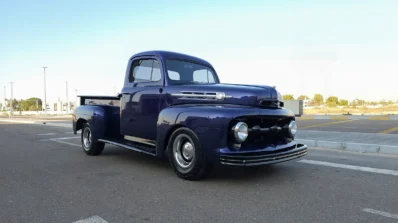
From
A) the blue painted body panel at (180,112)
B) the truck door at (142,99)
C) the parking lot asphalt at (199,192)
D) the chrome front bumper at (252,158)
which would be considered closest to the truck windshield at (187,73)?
the blue painted body panel at (180,112)

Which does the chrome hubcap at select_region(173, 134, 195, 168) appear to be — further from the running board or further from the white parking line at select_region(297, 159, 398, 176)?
the white parking line at select_region(297, 159, 398, 176)

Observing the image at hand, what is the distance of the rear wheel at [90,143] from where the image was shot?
6.48 m

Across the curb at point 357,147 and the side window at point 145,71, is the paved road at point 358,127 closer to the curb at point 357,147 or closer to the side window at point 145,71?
the curb at point 357,147

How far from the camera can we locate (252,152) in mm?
3859

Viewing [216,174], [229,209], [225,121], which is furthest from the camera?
[216,174]

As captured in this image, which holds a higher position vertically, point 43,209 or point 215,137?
point 215,137

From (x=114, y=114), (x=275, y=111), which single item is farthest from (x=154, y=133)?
(x=275, y=111)

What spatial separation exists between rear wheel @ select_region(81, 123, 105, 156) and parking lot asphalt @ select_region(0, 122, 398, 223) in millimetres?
681

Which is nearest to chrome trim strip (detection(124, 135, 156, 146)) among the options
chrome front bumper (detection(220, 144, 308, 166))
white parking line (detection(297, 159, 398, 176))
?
chrome front bumper (detection(220, 144, 308, 166))

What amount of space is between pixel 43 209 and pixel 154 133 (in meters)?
2.11

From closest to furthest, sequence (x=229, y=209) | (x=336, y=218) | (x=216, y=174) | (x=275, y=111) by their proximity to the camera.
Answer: (x=336, y=218), (x=229, y=209), (x=275, y=111), (x=216, y=174)

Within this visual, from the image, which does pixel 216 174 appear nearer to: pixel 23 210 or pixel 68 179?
pixel 68 179

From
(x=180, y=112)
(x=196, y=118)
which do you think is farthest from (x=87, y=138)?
(x=196, y=118)

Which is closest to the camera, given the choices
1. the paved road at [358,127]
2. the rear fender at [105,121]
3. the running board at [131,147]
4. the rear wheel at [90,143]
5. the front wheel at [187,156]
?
the front wheel at [187,156]
